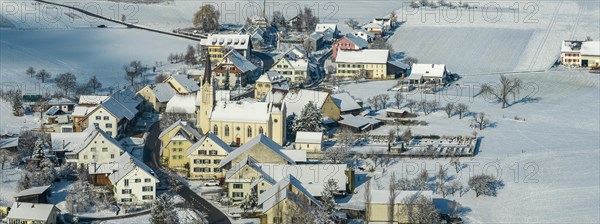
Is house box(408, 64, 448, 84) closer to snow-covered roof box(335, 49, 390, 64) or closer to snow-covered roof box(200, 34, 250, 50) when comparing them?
snow-covered roof box(335, 49, 390, 64)

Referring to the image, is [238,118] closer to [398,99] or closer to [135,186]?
[135,186]

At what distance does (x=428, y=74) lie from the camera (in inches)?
2052

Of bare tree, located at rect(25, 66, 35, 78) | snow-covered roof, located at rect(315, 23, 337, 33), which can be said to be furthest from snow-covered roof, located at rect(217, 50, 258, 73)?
snow-covered roof, located at rect(315, 23, 337, 33)

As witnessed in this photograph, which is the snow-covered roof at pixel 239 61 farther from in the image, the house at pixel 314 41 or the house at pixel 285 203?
the house at pixel 285 203

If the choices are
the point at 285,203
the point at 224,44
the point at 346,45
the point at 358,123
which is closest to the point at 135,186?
the point at 285,203

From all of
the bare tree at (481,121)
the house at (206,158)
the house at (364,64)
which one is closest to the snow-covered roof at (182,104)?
the house at (206,158)

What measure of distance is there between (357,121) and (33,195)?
49.9ft

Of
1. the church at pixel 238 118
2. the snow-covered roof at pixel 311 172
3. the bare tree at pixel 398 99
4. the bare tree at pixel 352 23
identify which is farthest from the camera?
the bare tree at pixel 352 23

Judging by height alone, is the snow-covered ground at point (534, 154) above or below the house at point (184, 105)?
below

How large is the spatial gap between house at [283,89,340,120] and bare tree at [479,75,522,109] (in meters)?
8.22

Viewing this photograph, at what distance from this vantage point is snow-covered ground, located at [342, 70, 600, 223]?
3209 cm

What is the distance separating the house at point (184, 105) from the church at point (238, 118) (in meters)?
3.17

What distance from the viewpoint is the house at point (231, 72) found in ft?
167

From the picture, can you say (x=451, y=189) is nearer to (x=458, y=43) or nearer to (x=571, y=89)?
(x=571, y=89)
